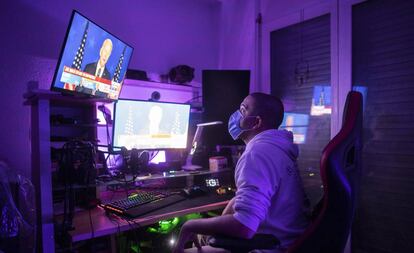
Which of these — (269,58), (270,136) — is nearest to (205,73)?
(269,58)

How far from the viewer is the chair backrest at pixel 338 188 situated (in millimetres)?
993

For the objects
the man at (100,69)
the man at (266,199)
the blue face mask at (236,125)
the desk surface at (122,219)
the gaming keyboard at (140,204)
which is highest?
the man at (100,69)

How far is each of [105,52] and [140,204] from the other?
101cm

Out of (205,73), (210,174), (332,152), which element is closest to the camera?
(332,152)

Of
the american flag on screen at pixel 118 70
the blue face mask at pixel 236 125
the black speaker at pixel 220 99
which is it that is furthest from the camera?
the black speaker at pixel 220 99

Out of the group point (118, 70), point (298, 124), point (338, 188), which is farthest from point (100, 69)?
point (298, 124)

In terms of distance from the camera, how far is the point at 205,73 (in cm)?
263

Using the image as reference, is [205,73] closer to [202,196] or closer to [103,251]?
[202,196]

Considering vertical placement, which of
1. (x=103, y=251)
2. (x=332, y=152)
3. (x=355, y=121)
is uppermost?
(x=355, y=121)

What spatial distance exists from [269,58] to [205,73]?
79 cm

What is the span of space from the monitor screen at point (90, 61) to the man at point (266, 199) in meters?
1.02

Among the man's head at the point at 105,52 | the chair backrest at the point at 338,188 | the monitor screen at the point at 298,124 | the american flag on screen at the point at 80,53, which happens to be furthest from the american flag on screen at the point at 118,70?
the monitor screen at the point at 298,124

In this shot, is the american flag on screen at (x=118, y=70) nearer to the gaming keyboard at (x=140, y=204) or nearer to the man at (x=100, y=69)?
the man at (x=100, y=69)

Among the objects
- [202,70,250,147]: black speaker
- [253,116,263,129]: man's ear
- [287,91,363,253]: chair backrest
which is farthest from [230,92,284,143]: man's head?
[202,70,250,147]: black speaker
